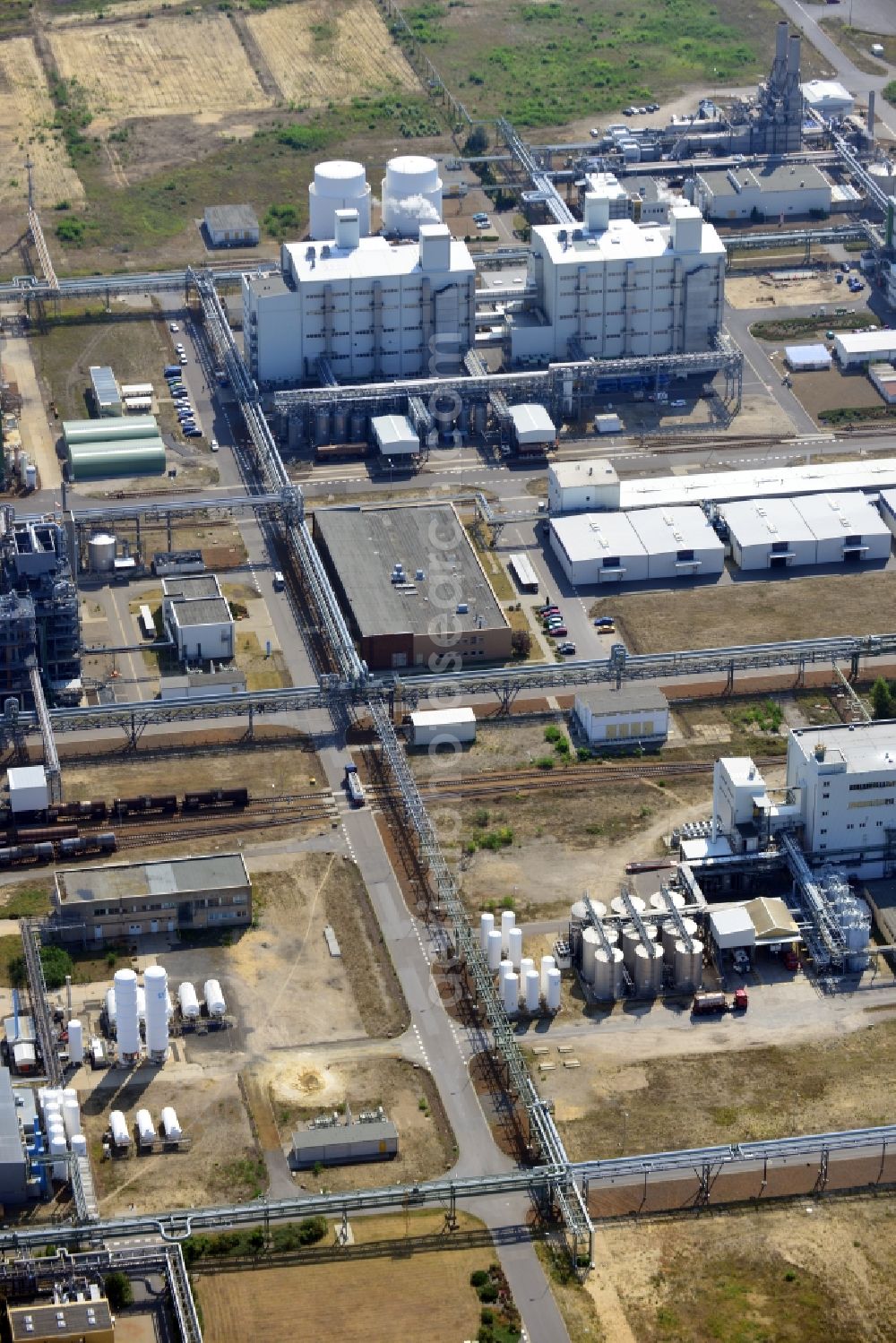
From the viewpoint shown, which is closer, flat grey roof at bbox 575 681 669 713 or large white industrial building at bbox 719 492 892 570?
flat grey roof at bbox 575 681 669 713

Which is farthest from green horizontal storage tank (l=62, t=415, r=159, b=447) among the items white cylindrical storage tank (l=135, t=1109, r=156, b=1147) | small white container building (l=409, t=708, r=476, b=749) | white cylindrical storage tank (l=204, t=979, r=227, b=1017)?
white cylindrical storage tank (l=135, t=1109, r=156, b=1147)

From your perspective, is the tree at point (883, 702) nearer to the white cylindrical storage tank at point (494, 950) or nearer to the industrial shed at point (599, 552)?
the industrial shed at point (599, 552)

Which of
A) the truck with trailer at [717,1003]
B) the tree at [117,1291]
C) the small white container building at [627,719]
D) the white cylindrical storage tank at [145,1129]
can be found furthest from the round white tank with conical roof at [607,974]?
the tree at [117,1291]

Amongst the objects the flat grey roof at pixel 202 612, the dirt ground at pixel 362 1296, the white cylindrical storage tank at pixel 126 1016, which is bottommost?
the dirt ground at pixel 362 1296

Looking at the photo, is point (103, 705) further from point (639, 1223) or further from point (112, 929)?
point (639, 1223)

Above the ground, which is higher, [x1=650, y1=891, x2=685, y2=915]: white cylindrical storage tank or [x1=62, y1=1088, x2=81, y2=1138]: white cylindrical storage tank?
[x1=650, y1=891, x2=685, y2=915]: white cylindrical storage tank

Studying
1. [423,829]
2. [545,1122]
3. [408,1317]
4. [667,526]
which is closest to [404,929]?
[423,829]

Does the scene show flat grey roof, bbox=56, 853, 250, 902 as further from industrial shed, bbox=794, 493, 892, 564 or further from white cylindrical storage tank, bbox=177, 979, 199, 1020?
industrial shed, bbox=794, 493, 892, 564
